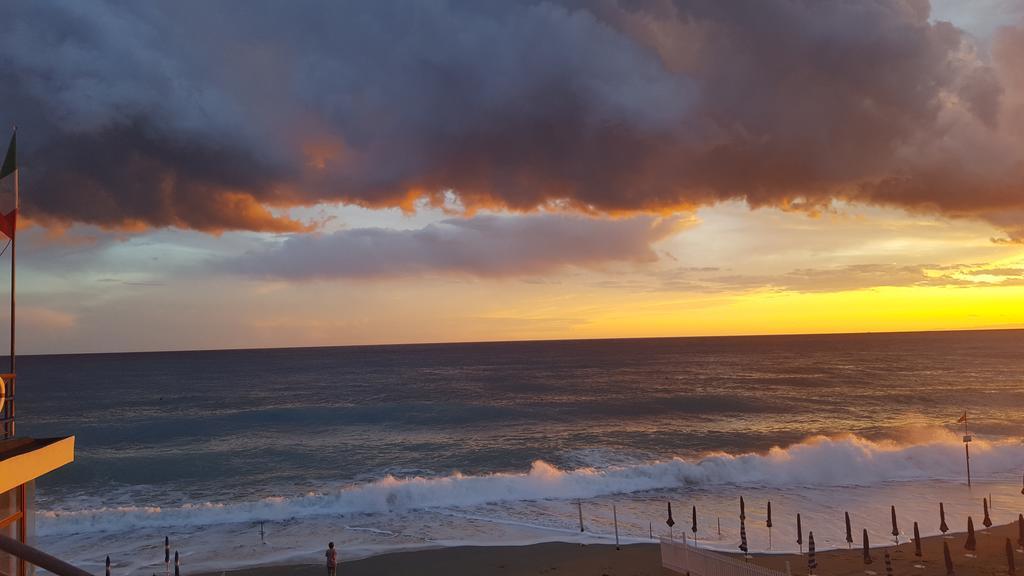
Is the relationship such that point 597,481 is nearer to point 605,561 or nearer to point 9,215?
point 605,561

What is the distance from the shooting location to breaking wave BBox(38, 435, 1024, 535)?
91.7 ft

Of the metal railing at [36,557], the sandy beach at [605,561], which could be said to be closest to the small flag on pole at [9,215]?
the metal railing at [36,557]

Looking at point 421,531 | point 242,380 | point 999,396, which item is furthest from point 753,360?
point 421,531

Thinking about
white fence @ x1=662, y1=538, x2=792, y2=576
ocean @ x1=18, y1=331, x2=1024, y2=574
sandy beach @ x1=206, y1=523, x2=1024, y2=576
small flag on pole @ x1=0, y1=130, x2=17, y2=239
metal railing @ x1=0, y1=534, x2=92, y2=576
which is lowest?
ocean @ x1=18, y1=331, x2=1024, y2=574

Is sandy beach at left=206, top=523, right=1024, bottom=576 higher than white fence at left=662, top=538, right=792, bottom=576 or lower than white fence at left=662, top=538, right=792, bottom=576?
lower

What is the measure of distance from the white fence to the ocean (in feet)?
15.3

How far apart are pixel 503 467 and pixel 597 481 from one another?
673cm

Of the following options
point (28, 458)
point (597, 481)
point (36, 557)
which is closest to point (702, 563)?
point (597, 481)

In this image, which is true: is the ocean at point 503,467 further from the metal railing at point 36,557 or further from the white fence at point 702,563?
the metal railing at point 36,557

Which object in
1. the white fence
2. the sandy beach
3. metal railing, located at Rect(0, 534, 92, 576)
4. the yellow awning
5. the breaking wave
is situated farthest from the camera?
the breaking wave

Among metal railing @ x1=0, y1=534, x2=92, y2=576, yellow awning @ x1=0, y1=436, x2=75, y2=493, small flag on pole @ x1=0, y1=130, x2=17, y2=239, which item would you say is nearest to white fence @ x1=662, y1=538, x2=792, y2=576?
yellow awning @ x1=0, y1=436, x2=75, y2=493

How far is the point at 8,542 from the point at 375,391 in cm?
8221

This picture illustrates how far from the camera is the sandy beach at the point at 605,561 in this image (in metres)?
19.3

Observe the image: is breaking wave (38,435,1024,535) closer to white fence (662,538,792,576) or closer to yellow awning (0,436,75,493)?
white fence (662,538,792,576)
